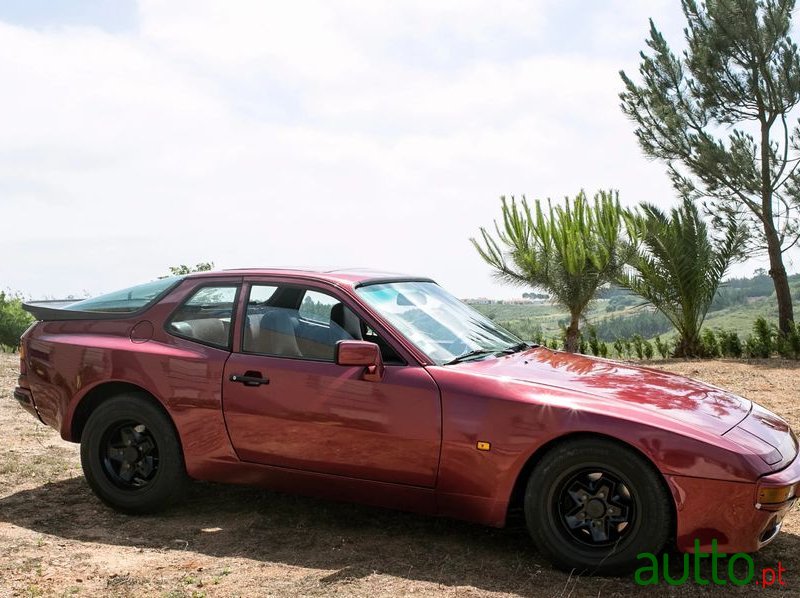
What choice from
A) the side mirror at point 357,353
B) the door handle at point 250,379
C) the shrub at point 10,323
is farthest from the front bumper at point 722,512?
the shrub at point 10,323

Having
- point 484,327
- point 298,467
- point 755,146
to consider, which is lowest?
point 298,467

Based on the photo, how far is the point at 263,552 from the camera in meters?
4.82

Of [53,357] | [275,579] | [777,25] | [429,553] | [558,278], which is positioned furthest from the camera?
[777,25]

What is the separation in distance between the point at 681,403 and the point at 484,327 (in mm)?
1490

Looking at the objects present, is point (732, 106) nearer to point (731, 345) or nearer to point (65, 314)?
point (731, 345)

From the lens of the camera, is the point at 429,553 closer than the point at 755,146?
Yes

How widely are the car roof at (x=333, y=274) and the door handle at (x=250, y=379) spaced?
27.2 inches

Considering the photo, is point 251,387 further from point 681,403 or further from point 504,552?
point 681,403

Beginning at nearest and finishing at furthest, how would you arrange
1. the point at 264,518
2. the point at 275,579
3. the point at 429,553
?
the point at 275,579 < the point at 429,553 < the point at 264,518

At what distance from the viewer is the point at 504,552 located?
15.5ft

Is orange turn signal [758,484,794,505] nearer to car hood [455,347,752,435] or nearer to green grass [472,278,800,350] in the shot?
car hood [455,347,752,435]

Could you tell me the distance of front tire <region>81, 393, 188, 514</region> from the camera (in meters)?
5.42

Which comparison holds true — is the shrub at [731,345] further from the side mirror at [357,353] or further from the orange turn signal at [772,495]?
the side mirror at [357,353]

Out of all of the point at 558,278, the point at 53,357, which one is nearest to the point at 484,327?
the point at 53,357
